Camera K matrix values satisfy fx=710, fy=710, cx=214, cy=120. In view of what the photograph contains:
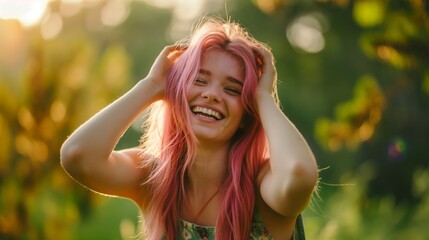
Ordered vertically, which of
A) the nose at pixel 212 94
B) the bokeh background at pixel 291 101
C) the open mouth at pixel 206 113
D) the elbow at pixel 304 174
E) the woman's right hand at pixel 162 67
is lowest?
the bokeh background at pixel 291 101

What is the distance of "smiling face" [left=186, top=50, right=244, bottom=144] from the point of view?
197 cm

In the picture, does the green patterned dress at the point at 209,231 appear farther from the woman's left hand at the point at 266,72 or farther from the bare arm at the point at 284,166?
the woman's left hand at the point at 266,72

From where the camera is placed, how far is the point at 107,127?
6.31 feet

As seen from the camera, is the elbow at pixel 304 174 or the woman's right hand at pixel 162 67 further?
the woman's right hand at pixel 162 67

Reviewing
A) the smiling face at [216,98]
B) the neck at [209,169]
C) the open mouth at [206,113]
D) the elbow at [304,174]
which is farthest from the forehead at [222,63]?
the elbow at [304,174]

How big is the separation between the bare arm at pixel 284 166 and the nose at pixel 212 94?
12 centimetres

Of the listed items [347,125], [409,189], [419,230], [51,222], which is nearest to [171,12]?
[409,189]

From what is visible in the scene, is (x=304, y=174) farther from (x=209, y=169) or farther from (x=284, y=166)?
(x=209, y=169)

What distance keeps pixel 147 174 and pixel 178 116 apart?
7.9 inches

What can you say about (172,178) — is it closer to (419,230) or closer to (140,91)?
(140,91)

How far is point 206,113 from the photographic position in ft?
6.48

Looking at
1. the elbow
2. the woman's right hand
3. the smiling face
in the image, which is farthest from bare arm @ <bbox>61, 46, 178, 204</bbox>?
the elbow

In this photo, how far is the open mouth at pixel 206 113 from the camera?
1.97m

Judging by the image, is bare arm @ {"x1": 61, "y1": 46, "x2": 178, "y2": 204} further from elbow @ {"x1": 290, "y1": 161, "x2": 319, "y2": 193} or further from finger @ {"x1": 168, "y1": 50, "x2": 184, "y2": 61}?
elbow @ {"x1": 290, "y1": 161, "x2": 319, "y2": 193}
